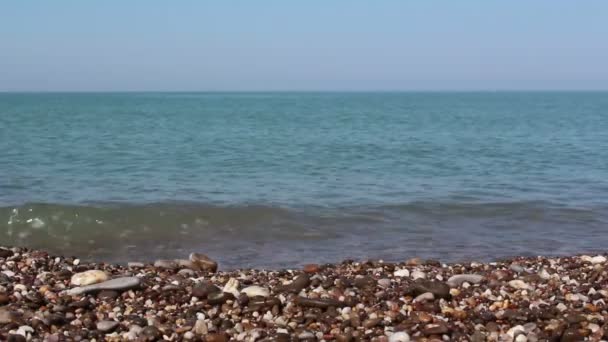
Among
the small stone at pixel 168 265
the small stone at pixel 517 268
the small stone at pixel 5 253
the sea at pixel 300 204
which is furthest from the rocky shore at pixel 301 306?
the sea at pixel 300 204

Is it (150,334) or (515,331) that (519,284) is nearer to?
(515,331)

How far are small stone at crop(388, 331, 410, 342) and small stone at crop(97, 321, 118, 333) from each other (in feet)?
7.53

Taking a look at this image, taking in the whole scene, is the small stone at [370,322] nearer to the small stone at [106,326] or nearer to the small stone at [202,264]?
the small stone at [106,326]

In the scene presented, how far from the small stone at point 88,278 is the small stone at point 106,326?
137cm

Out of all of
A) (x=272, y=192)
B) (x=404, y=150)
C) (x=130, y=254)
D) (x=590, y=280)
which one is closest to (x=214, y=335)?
(x=590, y=280)

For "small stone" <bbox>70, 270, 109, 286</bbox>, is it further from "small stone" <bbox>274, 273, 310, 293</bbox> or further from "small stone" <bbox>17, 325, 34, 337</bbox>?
"small stone" <bbox>274, 273, 310, 293</bbox>

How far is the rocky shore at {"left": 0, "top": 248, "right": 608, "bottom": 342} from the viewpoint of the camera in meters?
6.07

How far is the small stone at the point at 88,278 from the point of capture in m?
7.53

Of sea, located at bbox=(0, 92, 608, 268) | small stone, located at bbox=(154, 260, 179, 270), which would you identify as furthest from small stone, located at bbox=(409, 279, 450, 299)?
sea, located at bbox=(0, 92, 608, 268)

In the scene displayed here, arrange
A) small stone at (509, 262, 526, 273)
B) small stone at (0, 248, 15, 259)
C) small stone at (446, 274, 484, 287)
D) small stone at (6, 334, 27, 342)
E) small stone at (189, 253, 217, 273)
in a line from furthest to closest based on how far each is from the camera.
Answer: small stone at (189, 253, 217, 273)
small stone at (0, 248, 15, 259)
small stone at (509, 262, 526, 273)
small stone at (446, 274, 484, 287)
small stone at (6, 334, 27, 342)

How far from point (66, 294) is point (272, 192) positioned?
10.9m

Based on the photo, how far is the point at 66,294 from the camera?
23.2ft

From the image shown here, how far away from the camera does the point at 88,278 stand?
7570mm

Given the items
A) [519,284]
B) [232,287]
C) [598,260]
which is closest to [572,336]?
[519,284]
